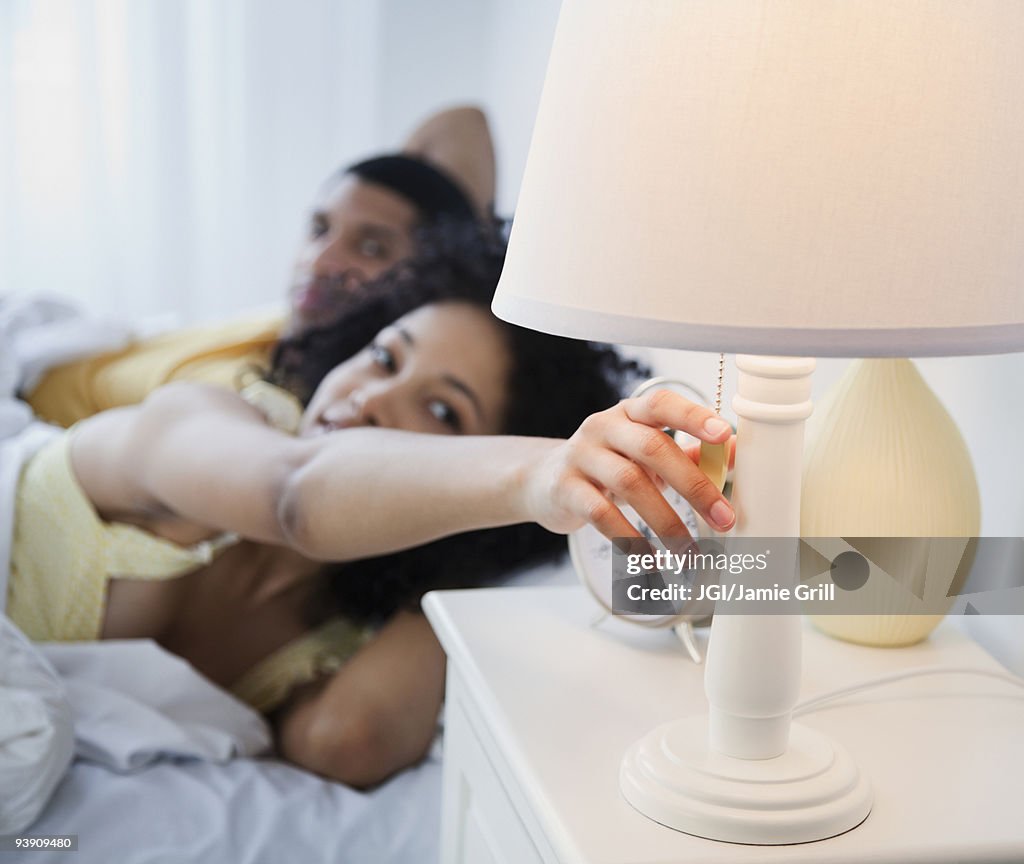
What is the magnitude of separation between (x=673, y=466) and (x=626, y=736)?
19 centimetres

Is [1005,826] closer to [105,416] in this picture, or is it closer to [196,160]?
[105,416]

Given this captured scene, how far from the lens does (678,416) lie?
2.09ft

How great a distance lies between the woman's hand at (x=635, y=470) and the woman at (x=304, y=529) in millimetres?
418

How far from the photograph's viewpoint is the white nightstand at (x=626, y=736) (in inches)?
24.5

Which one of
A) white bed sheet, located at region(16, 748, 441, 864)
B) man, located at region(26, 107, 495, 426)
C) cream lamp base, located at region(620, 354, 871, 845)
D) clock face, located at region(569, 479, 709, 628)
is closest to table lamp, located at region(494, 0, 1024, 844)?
cream lamp base, located at region(620, 354, 871, 845)

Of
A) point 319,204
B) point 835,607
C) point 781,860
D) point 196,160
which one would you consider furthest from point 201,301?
point 781,860

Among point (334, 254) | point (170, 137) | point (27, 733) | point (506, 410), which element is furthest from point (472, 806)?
point (170, 137)

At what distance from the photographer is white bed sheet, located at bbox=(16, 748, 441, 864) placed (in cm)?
112

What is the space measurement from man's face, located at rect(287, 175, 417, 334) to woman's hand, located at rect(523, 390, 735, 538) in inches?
53.1

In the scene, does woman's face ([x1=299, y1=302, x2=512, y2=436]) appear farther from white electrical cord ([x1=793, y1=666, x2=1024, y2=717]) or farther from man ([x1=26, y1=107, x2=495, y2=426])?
white electrical cord ([x1=793, y1=666, x2=1024, y2=717])

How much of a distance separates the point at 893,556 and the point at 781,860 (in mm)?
295

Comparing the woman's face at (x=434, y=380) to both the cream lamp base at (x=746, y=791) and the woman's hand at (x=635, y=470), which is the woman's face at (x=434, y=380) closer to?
the woman's hand at (x=635, y=470)

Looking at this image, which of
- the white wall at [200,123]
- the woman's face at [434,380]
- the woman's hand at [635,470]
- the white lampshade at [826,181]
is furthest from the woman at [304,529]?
the white wall at [200,123]

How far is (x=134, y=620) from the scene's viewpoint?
1.50 meters
